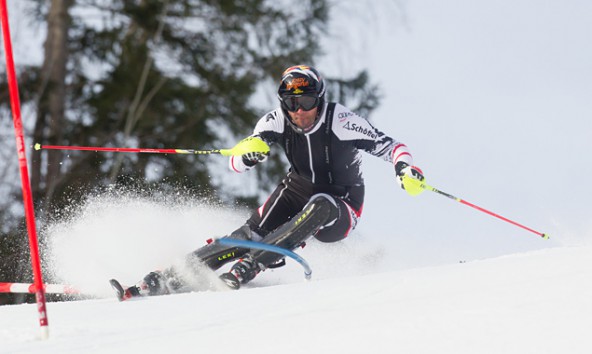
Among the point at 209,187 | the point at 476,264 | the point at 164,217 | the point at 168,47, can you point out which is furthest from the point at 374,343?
Answer: the point at 168,47

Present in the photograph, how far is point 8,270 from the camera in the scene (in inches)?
405

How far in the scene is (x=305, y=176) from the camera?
20.1 feet

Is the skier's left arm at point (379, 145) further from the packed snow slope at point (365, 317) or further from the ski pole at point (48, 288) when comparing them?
the ski pole at point (48, 288)

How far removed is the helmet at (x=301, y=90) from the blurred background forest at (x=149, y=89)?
634 cm

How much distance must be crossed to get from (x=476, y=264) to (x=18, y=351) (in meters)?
2.80

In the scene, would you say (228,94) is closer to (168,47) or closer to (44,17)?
(168,47)

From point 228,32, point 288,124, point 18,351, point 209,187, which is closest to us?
point 18,351

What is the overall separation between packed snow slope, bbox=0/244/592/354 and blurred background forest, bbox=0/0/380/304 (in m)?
7.46

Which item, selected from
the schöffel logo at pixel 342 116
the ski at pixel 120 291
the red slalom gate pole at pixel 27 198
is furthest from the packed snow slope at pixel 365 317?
the schöffel logo at pixel 342 116

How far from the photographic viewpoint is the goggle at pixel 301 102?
5.68 meters

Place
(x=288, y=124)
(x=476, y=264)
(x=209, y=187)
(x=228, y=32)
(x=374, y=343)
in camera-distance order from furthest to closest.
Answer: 1. (x=228, y=32)
2. (x=209, y=187)
3. (x=288, y=124)
4. (x=476, y=264)
5. (x=374, y=343)

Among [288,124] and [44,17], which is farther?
[44,17]

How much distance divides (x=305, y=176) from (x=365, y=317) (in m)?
2.75

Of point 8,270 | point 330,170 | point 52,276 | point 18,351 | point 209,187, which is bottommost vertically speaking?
point 18,351
